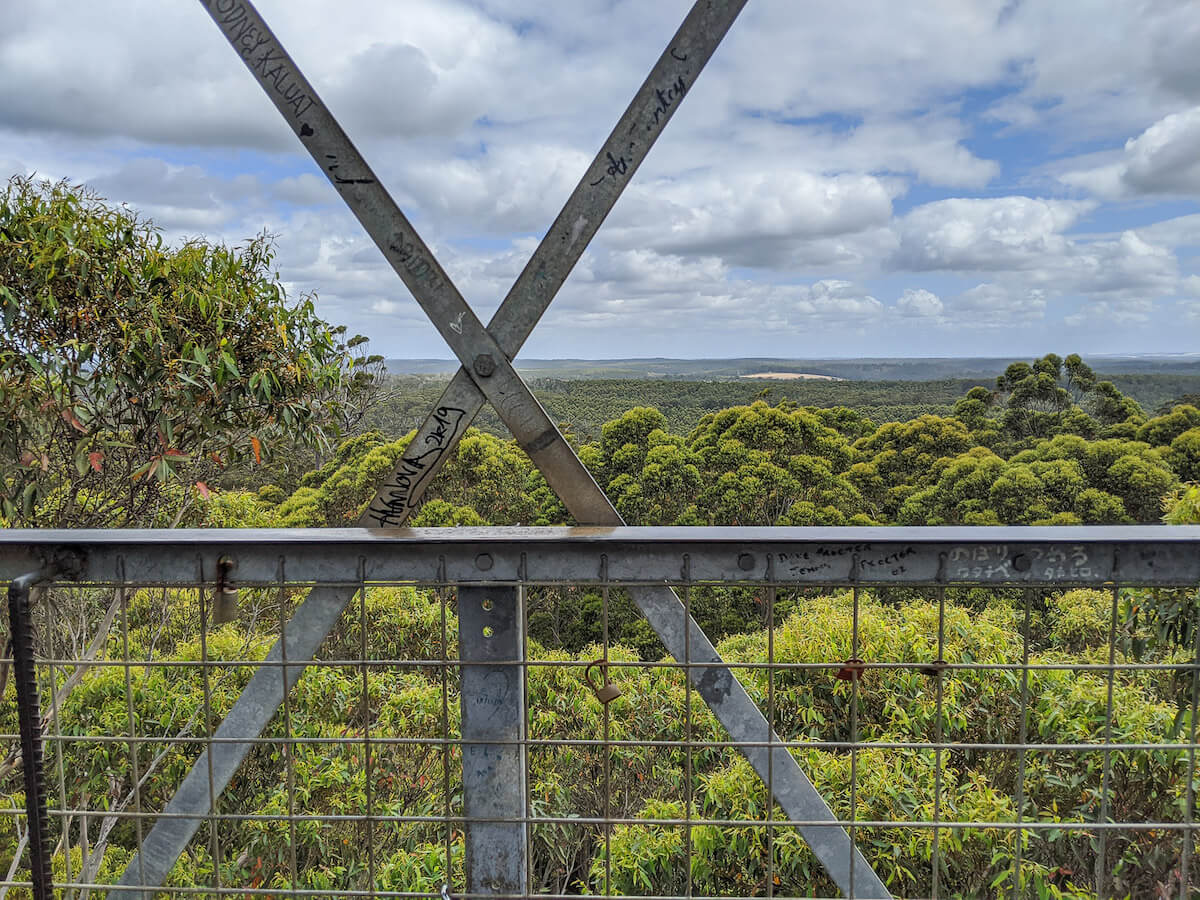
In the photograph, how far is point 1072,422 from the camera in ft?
38.3

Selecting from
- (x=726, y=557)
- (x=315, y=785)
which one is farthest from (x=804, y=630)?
(x=726, y=557)

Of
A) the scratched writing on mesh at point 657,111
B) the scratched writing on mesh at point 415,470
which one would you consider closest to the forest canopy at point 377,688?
the scratched writing on mesh at point 415,470

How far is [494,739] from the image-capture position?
1.19m

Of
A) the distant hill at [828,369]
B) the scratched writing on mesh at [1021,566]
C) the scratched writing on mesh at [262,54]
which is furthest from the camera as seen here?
the distant hill at [828,369]

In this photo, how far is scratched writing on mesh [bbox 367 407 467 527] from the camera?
121cm

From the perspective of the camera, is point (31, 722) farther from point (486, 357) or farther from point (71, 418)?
point (71, 418)

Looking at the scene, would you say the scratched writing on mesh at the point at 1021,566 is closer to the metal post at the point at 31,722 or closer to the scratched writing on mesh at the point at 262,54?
the scratched writing on mesh at the point at 262,54

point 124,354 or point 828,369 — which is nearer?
point 124,354

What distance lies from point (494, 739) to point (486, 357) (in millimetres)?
539

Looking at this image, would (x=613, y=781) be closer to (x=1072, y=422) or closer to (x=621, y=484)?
(x=621, y=484)

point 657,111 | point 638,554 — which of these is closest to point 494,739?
point 638,554

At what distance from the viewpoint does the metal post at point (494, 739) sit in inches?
46.0

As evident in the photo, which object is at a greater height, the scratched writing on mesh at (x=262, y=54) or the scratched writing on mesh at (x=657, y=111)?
the scratched writing on mesh at (x=262, y=54)

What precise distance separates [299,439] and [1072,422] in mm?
11496
